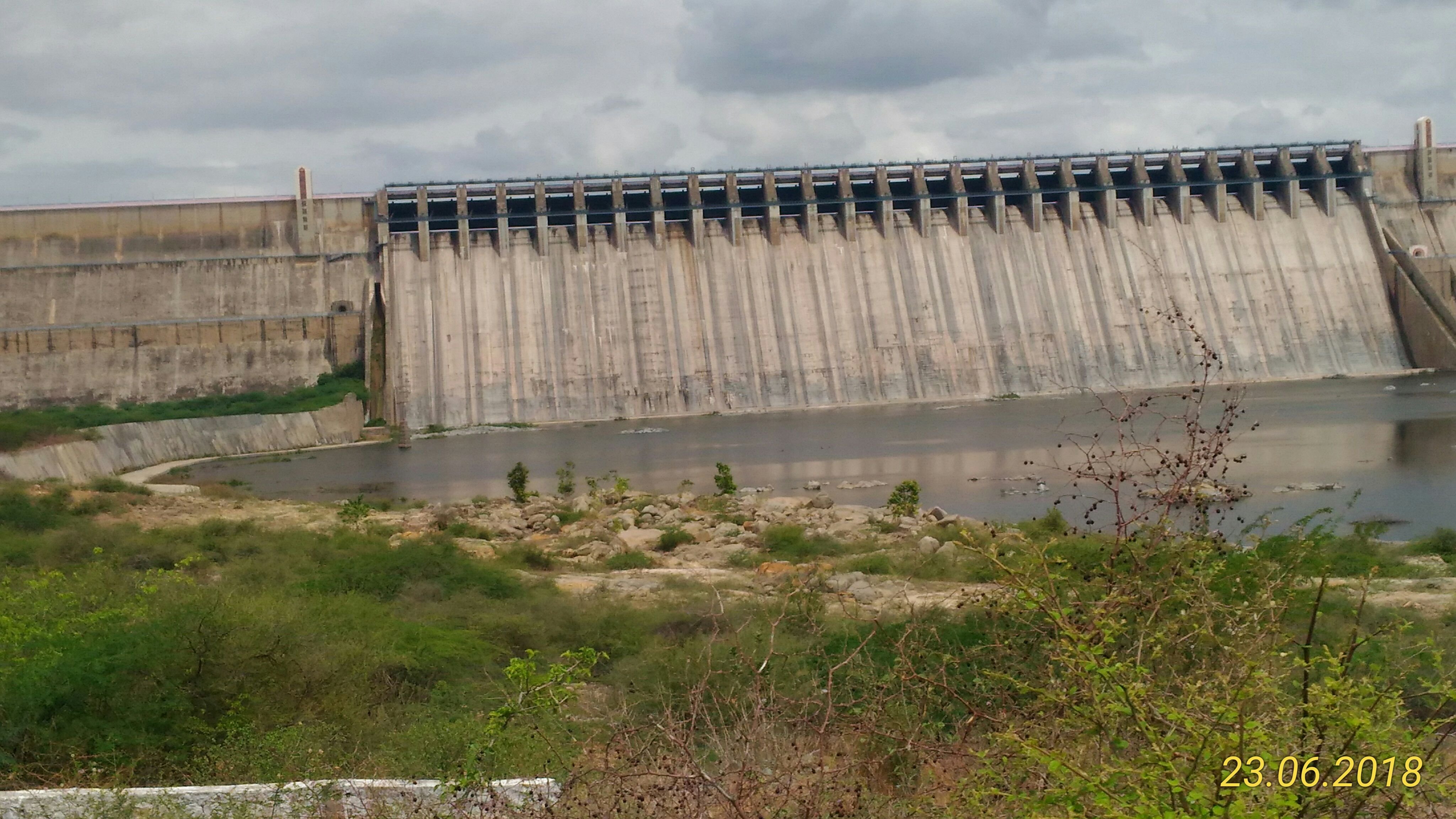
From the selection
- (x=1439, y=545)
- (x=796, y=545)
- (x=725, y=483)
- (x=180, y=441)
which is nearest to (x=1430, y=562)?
(x=1439, y=545)

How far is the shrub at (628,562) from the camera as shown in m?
17.3

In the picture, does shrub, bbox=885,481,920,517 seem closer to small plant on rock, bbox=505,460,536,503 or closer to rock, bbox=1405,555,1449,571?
small plant on rock, bbox=505,460,536,503

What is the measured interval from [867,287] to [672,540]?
3292cm

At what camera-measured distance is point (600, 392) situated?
48906mm

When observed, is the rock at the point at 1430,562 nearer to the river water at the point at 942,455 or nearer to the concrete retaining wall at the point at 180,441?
the river water at the point at 942,455

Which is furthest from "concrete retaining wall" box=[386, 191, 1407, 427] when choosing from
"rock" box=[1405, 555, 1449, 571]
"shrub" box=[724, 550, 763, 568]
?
"rock" box=[1405, 555, 1449, 571]

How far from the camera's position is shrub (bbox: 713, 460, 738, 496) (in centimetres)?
2616

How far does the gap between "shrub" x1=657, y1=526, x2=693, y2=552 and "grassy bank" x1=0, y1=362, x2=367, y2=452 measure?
74.6 feet

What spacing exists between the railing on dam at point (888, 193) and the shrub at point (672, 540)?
32.4 meters

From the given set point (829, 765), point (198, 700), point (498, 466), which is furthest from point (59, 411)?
point (829, 765)

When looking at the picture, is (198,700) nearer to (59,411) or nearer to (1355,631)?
(1355,631)

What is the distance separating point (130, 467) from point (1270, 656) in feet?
115

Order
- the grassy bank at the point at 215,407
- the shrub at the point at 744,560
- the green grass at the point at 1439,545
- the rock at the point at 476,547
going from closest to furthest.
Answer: the green grass at the point at 1439,545 < the rock at the point at 476,547 < the shrub at the point at 744,560 < the grassy bank at the point at 215,407

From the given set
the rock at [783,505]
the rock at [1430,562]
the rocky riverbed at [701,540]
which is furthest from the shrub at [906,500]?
the rock at [1430,562]
